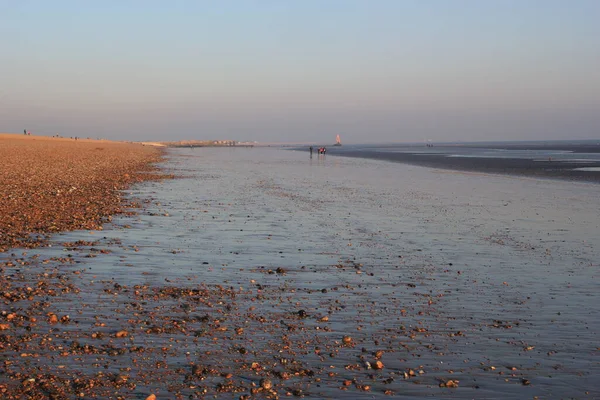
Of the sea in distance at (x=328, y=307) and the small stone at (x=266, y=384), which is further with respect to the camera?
the sea in distance at (x=328, y=307)

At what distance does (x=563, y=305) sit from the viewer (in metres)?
12.0

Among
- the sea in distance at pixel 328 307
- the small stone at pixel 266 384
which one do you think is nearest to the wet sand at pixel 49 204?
the sea in distance at pixel 328 307

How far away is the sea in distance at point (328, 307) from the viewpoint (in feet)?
26.7

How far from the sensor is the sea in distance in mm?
8148

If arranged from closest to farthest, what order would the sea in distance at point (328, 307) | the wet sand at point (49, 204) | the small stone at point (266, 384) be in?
the small stone at point (266, 384), the sea in distance at point (328, 307), the wet sand at point (49, 204)

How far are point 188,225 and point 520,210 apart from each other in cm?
1462

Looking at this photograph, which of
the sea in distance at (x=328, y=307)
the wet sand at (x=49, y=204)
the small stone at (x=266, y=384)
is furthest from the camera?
the wet sand at (x=49, y=204)

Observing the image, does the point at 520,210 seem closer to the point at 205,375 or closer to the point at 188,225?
the point at 188,225

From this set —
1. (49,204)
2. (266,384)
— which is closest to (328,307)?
(266,384)

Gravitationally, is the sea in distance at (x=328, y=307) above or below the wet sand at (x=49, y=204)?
below

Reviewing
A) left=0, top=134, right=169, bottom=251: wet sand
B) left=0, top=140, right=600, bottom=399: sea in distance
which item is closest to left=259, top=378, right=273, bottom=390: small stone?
left=0, top=140, right=600, bottom=399: sea in distance

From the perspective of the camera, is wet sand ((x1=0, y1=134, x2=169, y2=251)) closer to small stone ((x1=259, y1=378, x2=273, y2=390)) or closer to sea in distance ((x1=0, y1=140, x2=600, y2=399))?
sea in distance ((x1=0, y1=140, x2=600, y2=399))

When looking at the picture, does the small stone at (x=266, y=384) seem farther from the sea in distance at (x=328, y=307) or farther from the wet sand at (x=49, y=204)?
the wet sand at (x=49, y=204)

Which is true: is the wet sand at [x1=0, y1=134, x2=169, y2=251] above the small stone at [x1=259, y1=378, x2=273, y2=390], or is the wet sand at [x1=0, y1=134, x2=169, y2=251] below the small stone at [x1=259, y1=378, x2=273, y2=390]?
above
